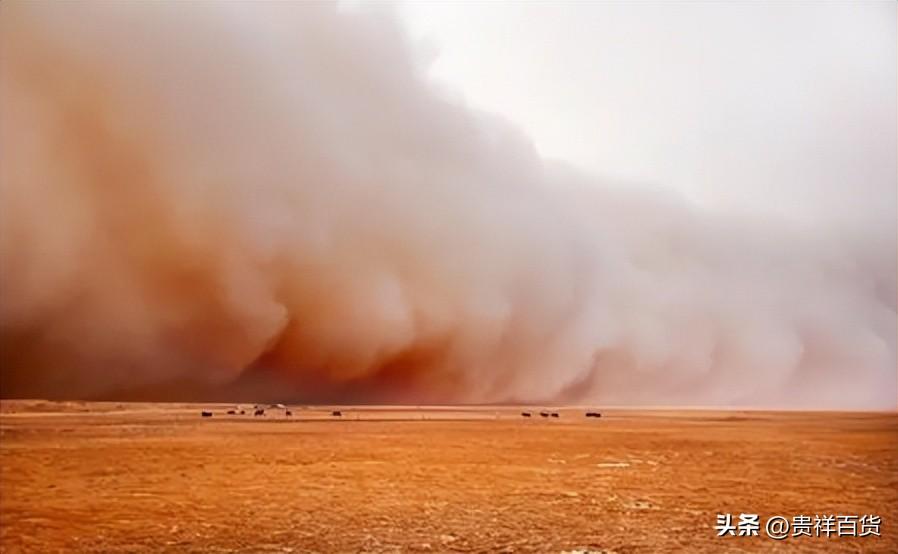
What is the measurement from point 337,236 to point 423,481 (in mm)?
1974

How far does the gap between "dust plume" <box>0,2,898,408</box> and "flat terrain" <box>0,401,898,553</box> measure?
32 cm

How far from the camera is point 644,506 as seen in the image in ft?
15.6

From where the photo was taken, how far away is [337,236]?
18.6 ft

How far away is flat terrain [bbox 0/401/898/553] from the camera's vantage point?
4352 mm

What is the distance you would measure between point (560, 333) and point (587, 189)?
1282mm

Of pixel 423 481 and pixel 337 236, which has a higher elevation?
pixel 337 236

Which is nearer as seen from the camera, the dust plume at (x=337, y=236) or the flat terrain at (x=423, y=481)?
the flat terrain at (x=423, y=481)

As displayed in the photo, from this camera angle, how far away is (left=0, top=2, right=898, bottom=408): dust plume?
5.07 m

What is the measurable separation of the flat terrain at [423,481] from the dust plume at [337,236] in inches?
12.7

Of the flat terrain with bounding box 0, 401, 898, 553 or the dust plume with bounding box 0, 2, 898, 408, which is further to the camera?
the dust plume with bounding box 0, 2, 898, 408

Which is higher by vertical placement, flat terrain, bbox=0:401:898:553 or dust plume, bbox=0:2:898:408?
dust plume, bbox=0:2:898:408

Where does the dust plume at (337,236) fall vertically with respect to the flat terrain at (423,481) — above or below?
above

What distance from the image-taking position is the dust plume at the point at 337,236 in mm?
5070

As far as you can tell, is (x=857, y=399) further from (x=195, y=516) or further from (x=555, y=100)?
(x=195, y=516)
